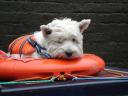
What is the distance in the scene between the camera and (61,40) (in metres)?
4.30

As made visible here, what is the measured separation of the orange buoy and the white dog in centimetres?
9

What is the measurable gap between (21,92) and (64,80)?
1.72 ft

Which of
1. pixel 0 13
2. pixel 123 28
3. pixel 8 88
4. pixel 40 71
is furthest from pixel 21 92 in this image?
pixel 123 28

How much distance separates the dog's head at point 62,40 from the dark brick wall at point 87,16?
2.48 meters

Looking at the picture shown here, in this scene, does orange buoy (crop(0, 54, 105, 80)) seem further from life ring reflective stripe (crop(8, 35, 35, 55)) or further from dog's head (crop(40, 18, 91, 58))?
life ring reflective stripe (crop(8, 35, 35, 55))

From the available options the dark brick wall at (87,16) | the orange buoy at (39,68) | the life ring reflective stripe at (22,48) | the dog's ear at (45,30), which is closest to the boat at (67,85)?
the orange buoy at (39,68)

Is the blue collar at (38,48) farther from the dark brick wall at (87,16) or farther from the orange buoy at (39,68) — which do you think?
the dark brick wall at (87,16)

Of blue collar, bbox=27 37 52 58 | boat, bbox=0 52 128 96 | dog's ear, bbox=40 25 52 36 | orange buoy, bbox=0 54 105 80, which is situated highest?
dog's ear, bbox=40 25 52 36

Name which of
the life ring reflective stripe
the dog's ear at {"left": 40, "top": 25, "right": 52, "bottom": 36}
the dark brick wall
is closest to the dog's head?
the dog's ear at {"left": 40, "top": 25, "right": 52, "bottom": 36}

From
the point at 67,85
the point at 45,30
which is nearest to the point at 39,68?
the point at 67,85

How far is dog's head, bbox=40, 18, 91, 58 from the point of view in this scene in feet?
14.0

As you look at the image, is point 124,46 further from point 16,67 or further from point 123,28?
point 16,67

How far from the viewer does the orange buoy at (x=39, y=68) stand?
405 centimetres

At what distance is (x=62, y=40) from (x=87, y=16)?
2786 millimetres
